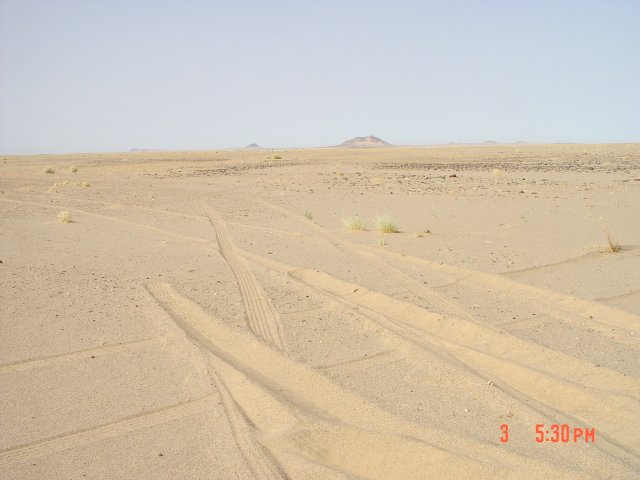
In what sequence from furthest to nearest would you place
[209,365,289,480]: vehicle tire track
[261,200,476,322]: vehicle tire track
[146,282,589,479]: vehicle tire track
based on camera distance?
[261,200,476,322]: vehicle tire track < [209,365,289,480]: vehicle tire track < [146,282,589,479]: vehicle tire track

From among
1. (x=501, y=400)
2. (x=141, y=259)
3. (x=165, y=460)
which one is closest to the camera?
(x=165, y=460)

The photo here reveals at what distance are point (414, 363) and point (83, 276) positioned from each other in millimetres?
5978

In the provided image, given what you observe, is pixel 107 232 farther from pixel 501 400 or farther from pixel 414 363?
pixel 501 400

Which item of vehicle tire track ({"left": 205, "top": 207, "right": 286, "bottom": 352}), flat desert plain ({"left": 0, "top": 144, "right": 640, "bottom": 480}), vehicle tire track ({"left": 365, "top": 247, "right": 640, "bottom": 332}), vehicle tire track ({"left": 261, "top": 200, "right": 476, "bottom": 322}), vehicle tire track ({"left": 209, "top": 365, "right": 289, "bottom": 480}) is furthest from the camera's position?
vehicle tire track ({"left": 261, "top": 200, "right": 476, "bottom": 322})

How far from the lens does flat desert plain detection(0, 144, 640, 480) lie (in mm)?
4020

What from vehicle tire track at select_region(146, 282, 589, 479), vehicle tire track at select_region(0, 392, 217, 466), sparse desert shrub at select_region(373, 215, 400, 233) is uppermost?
sparse desert shrub at select_region(373, 215, 400, 233)

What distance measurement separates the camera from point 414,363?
5645mm

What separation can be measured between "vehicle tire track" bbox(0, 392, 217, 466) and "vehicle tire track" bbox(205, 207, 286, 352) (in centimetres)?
141

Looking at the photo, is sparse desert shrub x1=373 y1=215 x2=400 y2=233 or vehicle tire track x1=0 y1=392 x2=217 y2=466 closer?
vehicle tire track x1=0 y1=392 x2=217 y2=466

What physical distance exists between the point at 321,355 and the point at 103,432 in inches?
87.5

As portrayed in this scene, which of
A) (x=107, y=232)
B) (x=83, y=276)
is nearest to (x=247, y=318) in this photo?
(x=83, y=276)

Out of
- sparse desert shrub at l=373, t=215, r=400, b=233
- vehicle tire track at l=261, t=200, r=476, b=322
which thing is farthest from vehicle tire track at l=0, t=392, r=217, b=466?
sparse desert shrub at l=373, t=215, r=400, b=233
